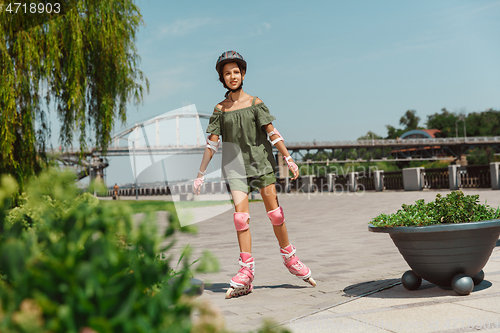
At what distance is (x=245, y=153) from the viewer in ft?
14.5

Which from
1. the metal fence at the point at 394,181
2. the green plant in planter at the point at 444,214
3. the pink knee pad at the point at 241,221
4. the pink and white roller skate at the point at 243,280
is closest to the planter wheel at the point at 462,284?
the green plant in planter at the point at 444,214

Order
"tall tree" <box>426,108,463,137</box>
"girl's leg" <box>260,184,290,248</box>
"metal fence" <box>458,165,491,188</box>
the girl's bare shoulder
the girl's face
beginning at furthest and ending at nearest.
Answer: "tall tree" <box>426,108,463,137</box>, "metal fence" <box>458,165,491,188</box>, the girl's bare shoulder, the girl's face, "girl's leg" <box>260,184,290,248</box>

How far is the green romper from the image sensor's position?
4375mm

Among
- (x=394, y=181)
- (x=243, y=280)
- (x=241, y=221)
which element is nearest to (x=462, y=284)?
(x=243, y=280)

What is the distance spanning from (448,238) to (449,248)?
0.11 metres

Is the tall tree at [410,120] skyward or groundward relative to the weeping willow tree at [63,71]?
skyward

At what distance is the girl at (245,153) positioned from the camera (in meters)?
4.34

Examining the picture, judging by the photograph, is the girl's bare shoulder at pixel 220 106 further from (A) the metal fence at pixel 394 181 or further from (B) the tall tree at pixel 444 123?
(B) the tall tree at pixel 444 123

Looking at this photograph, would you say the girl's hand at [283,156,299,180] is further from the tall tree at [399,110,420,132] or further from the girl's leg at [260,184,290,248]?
the tall tree at [399,110,420,132]

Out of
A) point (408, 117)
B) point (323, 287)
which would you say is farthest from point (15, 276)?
point (408, 117)

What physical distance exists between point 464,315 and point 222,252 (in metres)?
4.58

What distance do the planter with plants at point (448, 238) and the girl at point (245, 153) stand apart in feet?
3.40

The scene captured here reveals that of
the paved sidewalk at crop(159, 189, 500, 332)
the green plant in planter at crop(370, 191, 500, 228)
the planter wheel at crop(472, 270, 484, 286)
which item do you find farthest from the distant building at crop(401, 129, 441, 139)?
the green plant in planter at crop(370, 191, 500, 228)

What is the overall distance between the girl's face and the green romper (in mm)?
282
